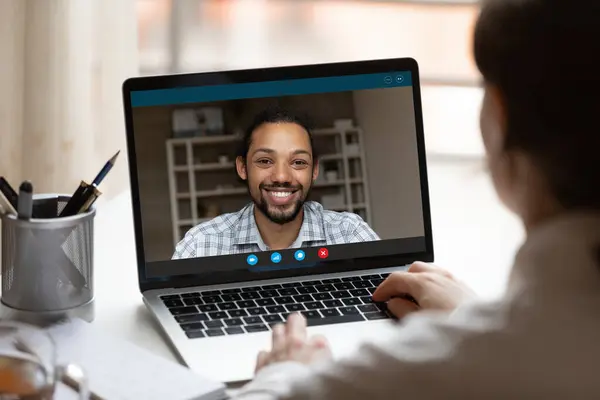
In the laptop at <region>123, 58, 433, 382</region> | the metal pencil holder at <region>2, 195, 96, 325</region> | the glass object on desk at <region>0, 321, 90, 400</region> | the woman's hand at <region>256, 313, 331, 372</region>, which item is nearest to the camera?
the glass object on desk at <region>0, 321, 90, 400</region>

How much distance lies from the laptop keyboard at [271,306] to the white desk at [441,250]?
47mm

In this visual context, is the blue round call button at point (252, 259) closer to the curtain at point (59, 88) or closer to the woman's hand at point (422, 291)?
the woman's hand at point (422, 291)

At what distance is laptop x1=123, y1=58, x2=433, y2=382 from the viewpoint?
120cm

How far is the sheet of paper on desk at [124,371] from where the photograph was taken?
93 centimetres

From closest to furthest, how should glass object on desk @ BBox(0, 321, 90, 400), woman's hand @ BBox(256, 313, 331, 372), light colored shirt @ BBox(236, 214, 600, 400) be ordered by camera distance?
light colored shirt @ BBox(236, 214, 600, 400) → glass object on desk @ BBox(0, 321, 90, 400) → woman's hand @ BBox(256, 313, 331, 372)

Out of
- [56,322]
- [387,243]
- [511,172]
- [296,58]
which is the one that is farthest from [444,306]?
[296,58]

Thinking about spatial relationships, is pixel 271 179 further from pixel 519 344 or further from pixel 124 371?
pixel 519 344

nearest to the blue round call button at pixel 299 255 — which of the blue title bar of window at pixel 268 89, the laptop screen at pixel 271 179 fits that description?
the laptop screen at pixel 271 179

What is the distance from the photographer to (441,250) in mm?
1400

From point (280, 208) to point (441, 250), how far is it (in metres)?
0.30

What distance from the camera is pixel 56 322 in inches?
43.6

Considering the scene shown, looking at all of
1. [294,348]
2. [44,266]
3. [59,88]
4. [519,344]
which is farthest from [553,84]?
[59,88]

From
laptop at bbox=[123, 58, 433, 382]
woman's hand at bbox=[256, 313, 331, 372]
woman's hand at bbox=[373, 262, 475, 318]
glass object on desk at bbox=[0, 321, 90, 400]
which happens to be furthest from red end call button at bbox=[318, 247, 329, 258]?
glass object on desk at bbox=[0, 321, 90, 400]

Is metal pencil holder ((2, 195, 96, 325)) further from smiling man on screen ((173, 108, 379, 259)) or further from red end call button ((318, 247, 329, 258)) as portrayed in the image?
red end call button ((318, 247, 329, 258))
